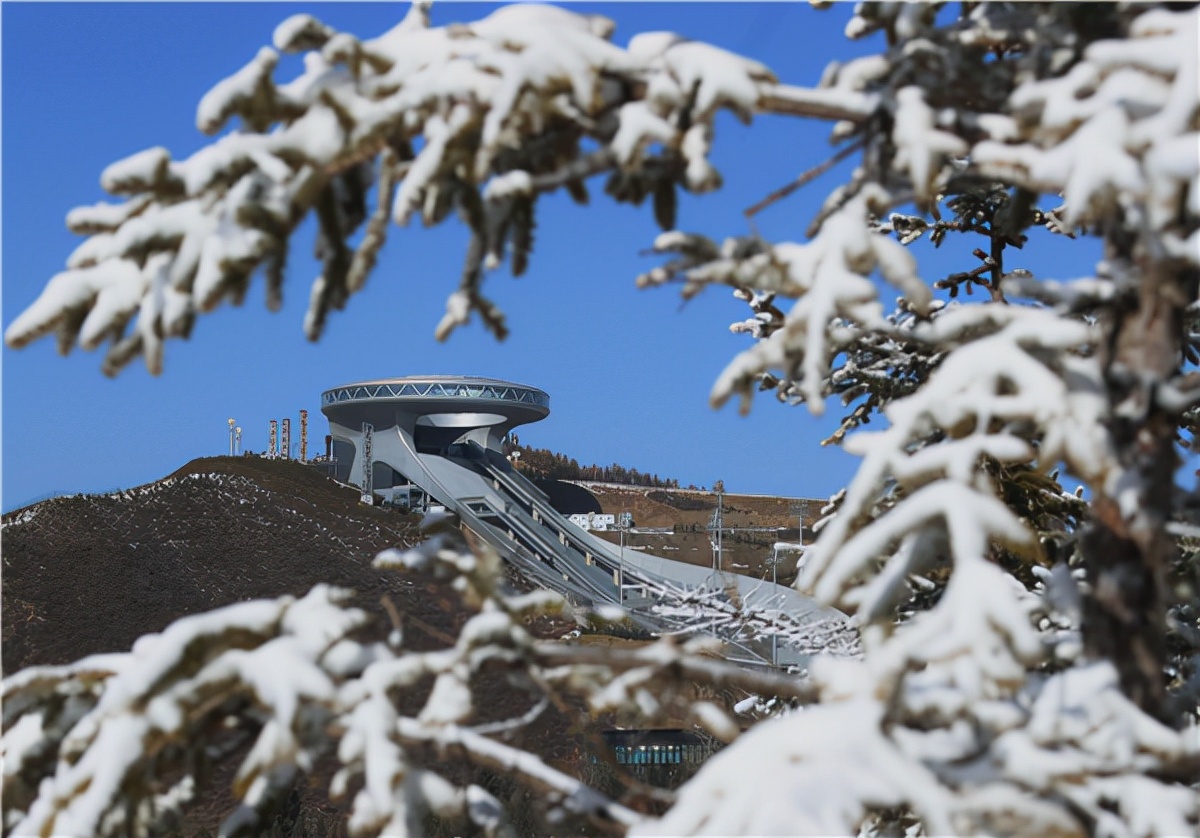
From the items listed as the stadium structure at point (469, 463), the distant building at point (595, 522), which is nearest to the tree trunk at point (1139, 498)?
the stadium structure at point (469, 463)

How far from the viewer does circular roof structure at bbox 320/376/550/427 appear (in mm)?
41219

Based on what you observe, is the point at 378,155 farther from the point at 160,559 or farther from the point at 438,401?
the point at 438,401

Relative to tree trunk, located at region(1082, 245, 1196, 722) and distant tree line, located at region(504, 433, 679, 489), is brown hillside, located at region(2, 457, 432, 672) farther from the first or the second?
distant tree line, located at region(504, 433, 679, 489)

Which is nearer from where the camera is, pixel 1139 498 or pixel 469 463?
pixel 1139 498

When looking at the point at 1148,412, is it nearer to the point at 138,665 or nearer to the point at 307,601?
the point at 307,601

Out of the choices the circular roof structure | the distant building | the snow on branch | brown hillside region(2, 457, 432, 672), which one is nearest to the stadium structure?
the circular roof structure

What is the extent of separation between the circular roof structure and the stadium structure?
0.04 meters

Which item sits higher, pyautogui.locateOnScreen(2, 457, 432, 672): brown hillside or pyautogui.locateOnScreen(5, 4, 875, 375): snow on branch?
pyautogui.locateOnScreen(2, 457, 432, 672): brown hillside

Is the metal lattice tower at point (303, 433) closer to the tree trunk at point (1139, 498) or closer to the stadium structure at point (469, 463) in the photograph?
the stadium structure at point (469, 463)

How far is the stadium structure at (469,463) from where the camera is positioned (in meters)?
35.7

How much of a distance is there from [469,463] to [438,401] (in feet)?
9.21

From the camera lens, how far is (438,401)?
4247 cm

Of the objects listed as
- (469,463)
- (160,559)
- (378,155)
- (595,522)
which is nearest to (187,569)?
(160,559)

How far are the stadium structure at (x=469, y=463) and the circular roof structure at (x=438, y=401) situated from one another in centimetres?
4
